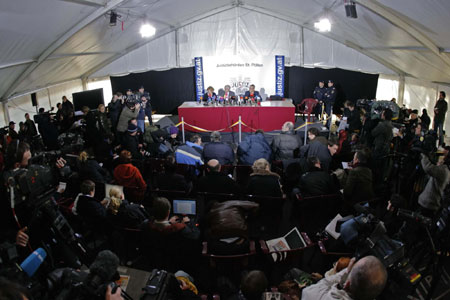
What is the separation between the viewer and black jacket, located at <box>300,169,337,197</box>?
13.0 feet

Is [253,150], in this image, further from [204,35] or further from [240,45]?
[204,35]

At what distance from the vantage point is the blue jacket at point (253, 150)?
16.9ft

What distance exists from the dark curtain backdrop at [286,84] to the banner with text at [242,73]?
527mm

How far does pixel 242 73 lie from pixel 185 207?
318 inches

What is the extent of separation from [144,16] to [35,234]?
6598mm

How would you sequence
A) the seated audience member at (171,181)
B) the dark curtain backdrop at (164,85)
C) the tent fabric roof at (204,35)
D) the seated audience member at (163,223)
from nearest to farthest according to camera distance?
the seated audience member at (163,223) < the seated audience member at (171,181) < the tent fabric roof at (204,35) < the dark curtain backdrop at (164,85)

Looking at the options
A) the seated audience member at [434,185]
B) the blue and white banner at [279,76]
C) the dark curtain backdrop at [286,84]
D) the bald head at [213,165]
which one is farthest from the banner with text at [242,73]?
the seated audience member at [434,185]

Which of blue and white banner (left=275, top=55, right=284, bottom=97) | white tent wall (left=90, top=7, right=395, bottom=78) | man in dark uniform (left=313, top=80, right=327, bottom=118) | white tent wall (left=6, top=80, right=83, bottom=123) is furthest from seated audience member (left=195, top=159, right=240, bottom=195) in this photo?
white tent wall (left=90, top=7, right=395, bottom=78)

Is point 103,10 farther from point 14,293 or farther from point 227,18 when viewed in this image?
point 14,293

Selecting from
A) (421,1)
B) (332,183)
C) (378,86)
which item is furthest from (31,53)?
(378,86)

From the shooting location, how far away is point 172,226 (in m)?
3.02

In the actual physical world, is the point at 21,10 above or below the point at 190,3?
below

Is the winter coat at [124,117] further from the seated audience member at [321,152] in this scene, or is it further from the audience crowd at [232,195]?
the seated audience member at [321,152]

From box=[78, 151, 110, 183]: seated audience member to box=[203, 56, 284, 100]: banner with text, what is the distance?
7.25 meters
